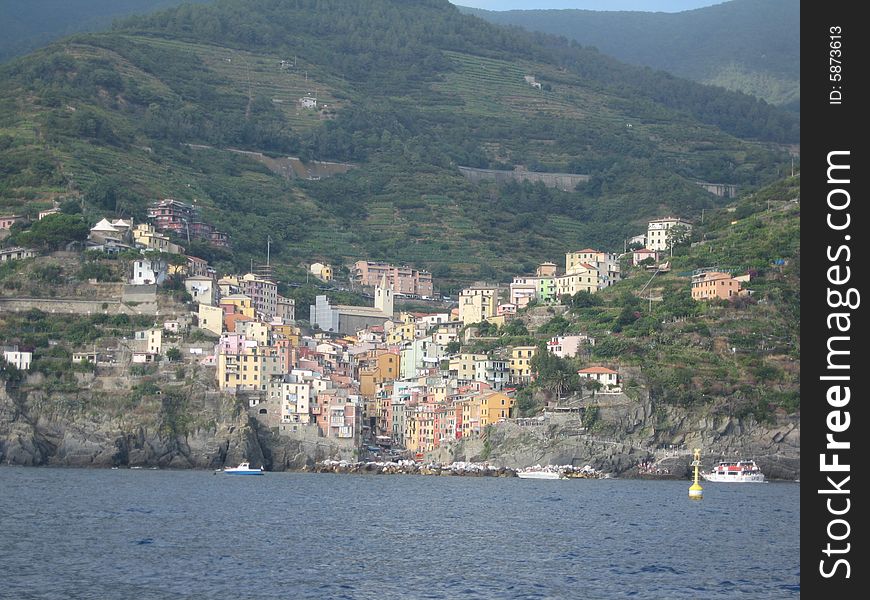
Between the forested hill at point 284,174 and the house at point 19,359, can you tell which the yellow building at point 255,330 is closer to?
the house at point 19,359

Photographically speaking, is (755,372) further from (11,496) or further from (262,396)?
(11,496)

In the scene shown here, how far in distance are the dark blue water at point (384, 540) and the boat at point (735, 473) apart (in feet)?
19.5

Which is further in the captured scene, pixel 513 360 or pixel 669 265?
pixel 669 265

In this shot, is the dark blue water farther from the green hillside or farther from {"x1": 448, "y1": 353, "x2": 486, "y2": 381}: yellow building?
{"x1": 448, "y1": 353, "x2": 486, "y2": 381}: yellow building

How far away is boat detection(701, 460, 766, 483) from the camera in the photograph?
299 feet

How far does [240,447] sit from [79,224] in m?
28.3

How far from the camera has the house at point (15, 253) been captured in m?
113

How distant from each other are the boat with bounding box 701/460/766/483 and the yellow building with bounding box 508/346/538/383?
55.5 feet

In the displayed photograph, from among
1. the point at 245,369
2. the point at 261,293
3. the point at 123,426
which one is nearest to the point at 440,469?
the point at 245,369

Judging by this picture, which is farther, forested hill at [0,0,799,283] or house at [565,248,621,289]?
forested hill at [0,0,799,283]

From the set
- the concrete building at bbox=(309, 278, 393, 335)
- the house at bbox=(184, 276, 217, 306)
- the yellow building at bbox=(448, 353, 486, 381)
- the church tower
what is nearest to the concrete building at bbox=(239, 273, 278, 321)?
the house at bbox=(184, 276, 217, 306)
